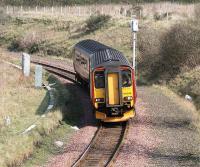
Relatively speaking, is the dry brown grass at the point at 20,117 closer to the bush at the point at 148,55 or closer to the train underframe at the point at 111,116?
the train underframe at the point at 111,116

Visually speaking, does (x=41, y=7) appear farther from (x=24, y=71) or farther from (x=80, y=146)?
(x=80, y=146)

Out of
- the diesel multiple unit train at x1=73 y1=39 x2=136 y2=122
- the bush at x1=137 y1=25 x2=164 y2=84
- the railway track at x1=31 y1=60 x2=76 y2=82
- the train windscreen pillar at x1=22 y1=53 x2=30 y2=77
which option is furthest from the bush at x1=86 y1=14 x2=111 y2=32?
the diesel multiple unit train at x1=73 y1=39 x2=136 y2=122

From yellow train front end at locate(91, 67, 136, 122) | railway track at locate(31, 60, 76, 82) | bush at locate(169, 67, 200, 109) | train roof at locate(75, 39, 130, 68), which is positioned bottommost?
railway track at locate(31, 60, 76, 82)

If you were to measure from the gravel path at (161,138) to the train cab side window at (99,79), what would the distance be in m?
2.27

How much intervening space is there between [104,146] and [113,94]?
2.65 m

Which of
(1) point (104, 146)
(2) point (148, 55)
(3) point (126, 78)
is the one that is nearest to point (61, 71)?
(2) point (148, 55)

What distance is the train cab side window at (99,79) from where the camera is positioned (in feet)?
67.9

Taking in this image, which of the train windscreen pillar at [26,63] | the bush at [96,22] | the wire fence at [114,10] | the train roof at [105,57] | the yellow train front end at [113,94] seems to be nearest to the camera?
the yellow train front end at [113,94]

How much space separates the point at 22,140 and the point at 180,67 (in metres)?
16.7

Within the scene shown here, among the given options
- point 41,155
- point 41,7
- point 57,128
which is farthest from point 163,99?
point 41,7

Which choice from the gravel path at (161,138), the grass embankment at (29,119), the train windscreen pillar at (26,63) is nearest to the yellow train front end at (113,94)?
the gravel path at (161,138)

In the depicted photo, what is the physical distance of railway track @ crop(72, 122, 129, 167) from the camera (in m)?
16.6

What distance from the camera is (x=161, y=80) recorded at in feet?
105

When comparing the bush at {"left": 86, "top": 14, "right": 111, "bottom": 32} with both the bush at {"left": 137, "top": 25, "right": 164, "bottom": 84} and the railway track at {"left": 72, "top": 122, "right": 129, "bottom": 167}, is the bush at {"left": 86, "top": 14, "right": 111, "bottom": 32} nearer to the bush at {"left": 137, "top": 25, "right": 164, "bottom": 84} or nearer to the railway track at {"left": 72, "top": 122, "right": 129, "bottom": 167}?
the bush at {"left": 137, "top": 25, "right": 164, "bottom": 84}
